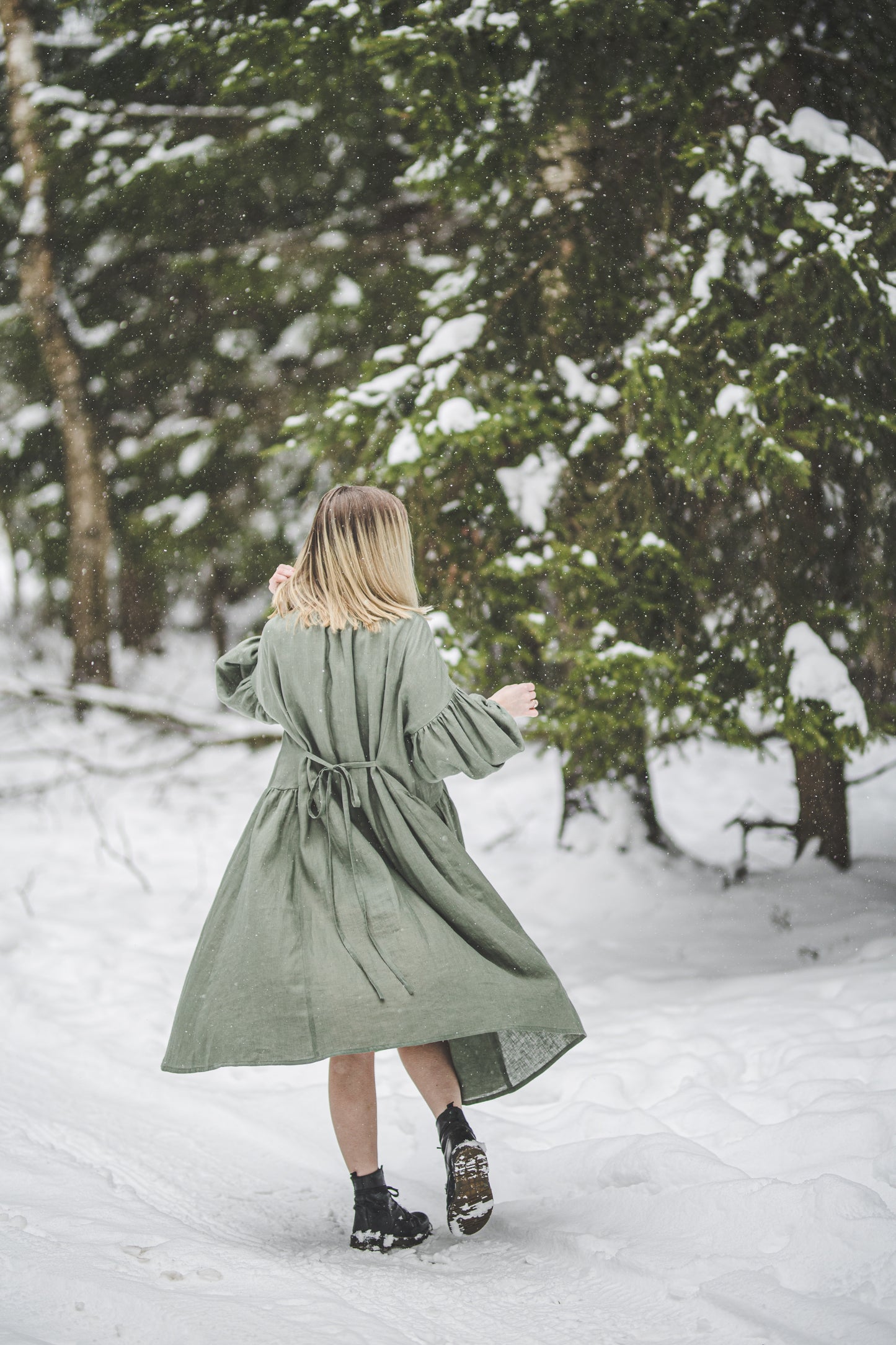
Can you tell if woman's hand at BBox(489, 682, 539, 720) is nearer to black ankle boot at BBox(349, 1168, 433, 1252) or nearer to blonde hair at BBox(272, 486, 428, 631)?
blonde hair at BBox(272, 486, 428, 631)

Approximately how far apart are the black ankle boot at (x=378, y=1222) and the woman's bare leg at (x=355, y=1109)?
0.03 meters

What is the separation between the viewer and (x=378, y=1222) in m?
2.45

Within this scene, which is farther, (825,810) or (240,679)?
(825,810)

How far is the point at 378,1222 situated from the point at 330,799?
103cm

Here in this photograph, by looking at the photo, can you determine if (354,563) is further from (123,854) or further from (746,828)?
(123,854)

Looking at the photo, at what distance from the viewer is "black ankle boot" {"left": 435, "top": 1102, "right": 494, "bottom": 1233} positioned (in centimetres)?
236

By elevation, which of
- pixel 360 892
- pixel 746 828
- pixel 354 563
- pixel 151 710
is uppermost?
pixel 354 563

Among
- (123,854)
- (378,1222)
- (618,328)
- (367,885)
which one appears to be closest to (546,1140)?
(378,1222)

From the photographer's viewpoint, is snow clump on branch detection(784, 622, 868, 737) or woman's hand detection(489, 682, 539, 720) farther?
snow clump on branch detection(784, 622, 868, 737)

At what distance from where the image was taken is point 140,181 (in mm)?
5574

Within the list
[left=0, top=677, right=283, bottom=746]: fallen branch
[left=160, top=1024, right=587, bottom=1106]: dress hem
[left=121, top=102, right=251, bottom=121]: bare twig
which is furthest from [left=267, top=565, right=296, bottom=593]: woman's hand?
[left=121, top=102, right=251, bottom=121]: bare twig

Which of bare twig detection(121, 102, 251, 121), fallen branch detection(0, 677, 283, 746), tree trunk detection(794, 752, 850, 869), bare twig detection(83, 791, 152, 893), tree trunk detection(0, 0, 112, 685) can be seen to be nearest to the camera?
bare twig detection(121, 102, 251, 121)

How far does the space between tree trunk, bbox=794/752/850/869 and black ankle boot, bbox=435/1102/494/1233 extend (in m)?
3.80

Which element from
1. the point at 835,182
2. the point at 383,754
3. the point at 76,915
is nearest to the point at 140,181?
the point at 835,182
